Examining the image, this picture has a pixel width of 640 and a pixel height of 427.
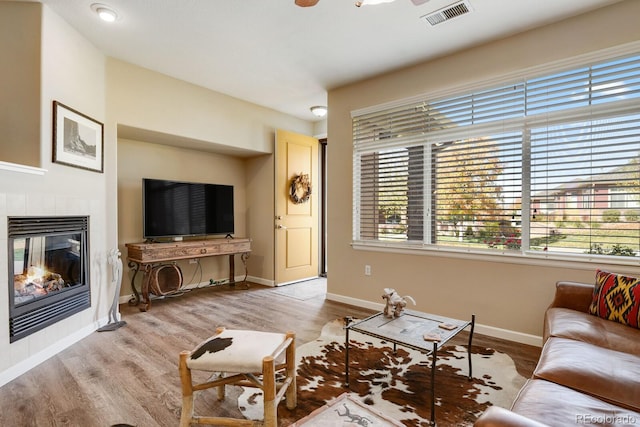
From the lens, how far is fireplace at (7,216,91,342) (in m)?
2.36

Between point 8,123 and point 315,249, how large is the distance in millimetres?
4030

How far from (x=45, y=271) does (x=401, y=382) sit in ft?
9.54

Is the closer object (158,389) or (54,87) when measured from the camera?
(158,389)

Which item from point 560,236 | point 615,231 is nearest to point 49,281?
point 560,236

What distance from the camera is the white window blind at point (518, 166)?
8.12ft

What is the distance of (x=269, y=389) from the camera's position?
1562mm

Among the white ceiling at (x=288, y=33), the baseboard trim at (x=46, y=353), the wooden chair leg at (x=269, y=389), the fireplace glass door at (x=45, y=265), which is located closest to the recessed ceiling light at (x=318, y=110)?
the white ceiling at (x=288, y=33)

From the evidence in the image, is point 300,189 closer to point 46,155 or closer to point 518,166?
point 518,166

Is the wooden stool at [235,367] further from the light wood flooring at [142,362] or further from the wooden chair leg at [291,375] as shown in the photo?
the light wood flooring at [142,362]

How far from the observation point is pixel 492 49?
118 inches

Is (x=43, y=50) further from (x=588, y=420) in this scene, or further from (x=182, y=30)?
(x=588, y=420)

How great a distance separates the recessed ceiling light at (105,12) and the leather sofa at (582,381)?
345 cm

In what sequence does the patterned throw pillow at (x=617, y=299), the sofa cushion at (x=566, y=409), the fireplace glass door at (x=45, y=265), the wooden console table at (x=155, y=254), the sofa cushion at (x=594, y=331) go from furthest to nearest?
the wooden console table at (x=155, y=254) → the fireplace glass door at (x=45, y=265) → the patterned throw pillow at (x=617, y=299) → the sofa cushion at (x=594, y=331) → the sofa cushion at (x=566, y=409)

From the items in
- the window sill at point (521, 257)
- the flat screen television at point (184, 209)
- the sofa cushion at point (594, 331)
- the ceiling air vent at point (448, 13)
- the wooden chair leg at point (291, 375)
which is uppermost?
the ceiling air vent at point (448, 13)
